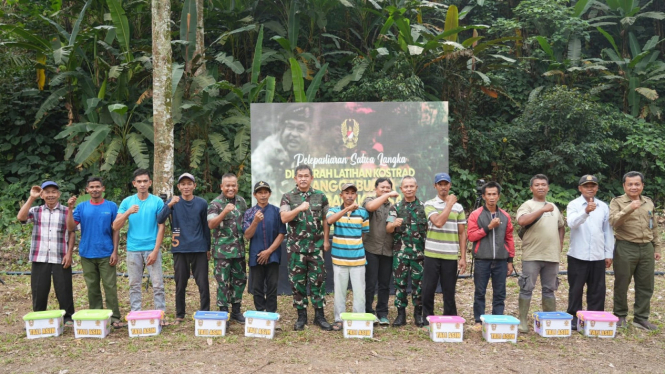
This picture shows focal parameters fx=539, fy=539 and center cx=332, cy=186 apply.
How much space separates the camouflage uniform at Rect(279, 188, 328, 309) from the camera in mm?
5000

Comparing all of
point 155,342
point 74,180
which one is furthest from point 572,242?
A: point 74,180

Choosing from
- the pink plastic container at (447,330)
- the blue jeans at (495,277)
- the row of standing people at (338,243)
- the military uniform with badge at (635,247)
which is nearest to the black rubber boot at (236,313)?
the row of standing people at (338,243)

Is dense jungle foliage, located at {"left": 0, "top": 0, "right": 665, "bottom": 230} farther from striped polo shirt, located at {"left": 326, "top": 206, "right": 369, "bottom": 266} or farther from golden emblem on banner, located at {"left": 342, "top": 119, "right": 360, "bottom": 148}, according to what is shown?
striped polo shirt, located at {"left": 326, "top": 206, "right": 369, "bottom": 266}

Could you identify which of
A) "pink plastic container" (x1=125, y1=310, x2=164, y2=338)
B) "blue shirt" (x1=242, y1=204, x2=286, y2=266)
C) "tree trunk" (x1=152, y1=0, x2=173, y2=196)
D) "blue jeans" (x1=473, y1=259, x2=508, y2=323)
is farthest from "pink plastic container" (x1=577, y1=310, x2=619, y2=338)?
"tree trunk" (x1=152, y1=0, x2=173, y2=196)

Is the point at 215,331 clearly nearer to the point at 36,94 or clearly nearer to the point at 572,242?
the point at 572,242

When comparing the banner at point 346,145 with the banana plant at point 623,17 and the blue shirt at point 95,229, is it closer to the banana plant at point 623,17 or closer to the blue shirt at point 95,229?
the blue shirt at point 95,229

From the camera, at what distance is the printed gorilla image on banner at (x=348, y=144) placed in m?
6.59

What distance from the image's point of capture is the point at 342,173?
6.64 metres

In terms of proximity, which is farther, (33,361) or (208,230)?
(208,230)

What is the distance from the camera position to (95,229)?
5051 mm

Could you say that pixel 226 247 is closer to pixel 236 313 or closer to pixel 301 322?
pixel 236 313

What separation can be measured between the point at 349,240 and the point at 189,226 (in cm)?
152

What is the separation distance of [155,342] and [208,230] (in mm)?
1106

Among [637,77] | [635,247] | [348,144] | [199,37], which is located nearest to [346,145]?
[348,144]
